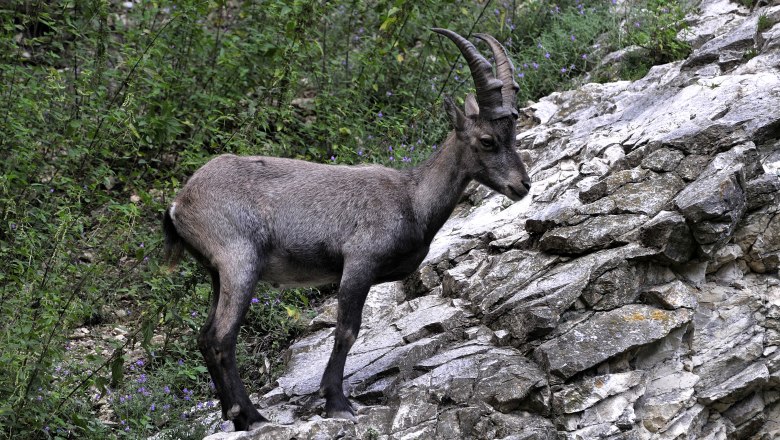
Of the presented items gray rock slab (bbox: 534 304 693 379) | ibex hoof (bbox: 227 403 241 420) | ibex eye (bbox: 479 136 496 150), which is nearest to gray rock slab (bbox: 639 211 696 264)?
gray rock slab (bbox: 534 304 693 379)

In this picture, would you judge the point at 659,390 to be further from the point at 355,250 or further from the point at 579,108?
the point at 579,108

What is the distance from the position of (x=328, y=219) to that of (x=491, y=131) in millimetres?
1400

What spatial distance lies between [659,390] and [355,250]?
7.68ft

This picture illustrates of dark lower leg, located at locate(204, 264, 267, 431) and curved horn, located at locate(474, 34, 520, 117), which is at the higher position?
curved horn, located at locate(474, 34, 520, 117)

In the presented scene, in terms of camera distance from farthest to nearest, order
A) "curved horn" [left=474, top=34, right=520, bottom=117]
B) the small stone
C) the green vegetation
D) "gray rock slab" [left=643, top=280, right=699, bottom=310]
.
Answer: the small stone, the green vegetation, "curved horn" [left=474, top=34, right=520, bottom=117], "gray rock slab" [left=643, top=280, right=699, bottom=310]

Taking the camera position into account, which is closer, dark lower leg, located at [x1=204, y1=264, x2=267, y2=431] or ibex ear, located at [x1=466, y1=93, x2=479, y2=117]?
dark lower leg, located at [x1=204, y1=264, x2=267, y2=431]

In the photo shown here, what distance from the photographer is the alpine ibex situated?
20.9 ft

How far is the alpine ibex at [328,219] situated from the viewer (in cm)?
638

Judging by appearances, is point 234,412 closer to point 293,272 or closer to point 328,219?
point 293,272

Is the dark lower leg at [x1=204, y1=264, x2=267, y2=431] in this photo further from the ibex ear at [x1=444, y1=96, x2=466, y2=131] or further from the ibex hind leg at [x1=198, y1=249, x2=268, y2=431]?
the ibex ear at [x1=444, y1=96, x2=466, y2=131]

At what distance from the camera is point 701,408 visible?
A: 20.8 ft

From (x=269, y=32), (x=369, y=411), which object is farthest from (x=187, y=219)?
(x=269, y=32)

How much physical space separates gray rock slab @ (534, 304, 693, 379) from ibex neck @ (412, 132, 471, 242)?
1.24 metres

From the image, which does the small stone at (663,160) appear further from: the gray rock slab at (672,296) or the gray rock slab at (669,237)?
the gray rock slab at (672,296)
